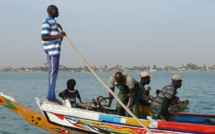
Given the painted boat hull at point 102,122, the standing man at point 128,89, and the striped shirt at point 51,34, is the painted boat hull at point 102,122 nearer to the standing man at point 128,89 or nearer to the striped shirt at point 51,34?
the standing man at point 128,89

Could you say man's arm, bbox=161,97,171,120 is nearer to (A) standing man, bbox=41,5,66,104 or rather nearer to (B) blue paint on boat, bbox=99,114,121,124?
(B) blue paint on boat, bbox=99,114,121,124

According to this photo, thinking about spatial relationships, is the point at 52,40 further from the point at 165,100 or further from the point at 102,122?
the point at 165,100

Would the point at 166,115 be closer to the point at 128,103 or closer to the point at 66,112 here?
the point at 128,103

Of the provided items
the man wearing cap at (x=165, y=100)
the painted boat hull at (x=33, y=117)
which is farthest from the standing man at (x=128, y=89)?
the painted boat hull at (x=33, y=117)

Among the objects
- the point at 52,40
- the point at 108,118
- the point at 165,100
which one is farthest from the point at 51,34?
the point at 165,100

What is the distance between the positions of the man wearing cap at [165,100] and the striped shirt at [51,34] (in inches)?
93.9

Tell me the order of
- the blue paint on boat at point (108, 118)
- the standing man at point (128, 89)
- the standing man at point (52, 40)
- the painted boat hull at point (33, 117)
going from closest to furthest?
the standing man at point (52, 40)
the blue paint on boat at point (108, 118)
the standing man at point (128, 89)
the painted boat hull at point (33, 117)

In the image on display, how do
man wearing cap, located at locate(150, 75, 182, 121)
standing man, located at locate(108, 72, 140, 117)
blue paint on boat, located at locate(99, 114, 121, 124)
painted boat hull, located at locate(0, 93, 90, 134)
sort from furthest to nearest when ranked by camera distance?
painted boat hull, located at locate(0, 93, 90, 134)
standing man, located at locate(108, 72, 140, 117)
blue paint on boat, located at locate(99, 114, 121, 124)
man wearing cap, located at locate(150, 75, 182, 121)

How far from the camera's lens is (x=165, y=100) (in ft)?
27.7

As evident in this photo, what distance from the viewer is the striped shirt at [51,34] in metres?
8.27

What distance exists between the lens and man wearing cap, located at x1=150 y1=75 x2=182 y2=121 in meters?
8.44

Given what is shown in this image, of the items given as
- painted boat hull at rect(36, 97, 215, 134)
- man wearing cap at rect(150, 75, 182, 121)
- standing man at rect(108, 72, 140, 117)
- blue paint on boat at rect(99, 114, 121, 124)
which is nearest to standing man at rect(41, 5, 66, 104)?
painted boat hull at rect(36, 97, 215, 134)

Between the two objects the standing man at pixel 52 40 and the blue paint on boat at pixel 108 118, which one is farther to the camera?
the blue paint on boat at pixel 108 118

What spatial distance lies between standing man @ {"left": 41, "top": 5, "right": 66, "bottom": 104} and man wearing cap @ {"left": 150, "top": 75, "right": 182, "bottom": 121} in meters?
2.29
